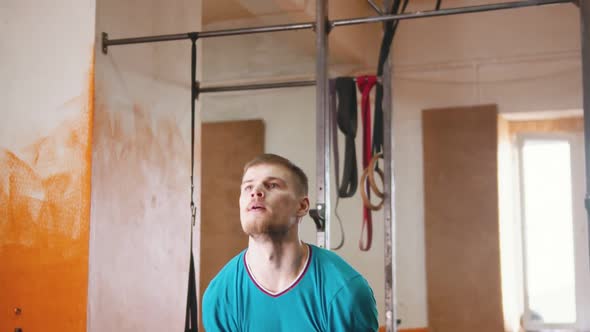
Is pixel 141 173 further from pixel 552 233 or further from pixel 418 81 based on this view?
pixel 552 233

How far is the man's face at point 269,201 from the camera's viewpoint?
7.35ft

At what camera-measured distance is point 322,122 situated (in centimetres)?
329

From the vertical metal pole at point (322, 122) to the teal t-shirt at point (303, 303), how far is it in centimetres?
98

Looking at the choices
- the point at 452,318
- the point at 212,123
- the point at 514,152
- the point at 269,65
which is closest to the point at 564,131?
the point at 514,152

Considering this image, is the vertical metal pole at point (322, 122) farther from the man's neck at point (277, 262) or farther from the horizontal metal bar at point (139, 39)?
the man's neck at point (277, 262)

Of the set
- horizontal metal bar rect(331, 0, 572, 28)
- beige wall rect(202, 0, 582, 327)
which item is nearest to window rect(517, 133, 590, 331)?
beige wall rect(202, 0, 582, 327)

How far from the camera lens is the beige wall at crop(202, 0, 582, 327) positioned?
6.36 metres

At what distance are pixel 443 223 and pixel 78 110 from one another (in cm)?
405

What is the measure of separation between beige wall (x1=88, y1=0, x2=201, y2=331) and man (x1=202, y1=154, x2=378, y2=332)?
115cm

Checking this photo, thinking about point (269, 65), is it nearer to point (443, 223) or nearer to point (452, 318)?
point (443, 223)

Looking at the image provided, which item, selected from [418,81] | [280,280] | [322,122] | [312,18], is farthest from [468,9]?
[418,81]

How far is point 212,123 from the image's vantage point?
23.1 feet

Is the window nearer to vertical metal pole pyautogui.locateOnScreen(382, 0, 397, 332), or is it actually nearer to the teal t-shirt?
vertical metal pole pyautogui.locateOnScreen(382, 0, 397, 332)

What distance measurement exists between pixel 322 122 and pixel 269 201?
109 centimetres
